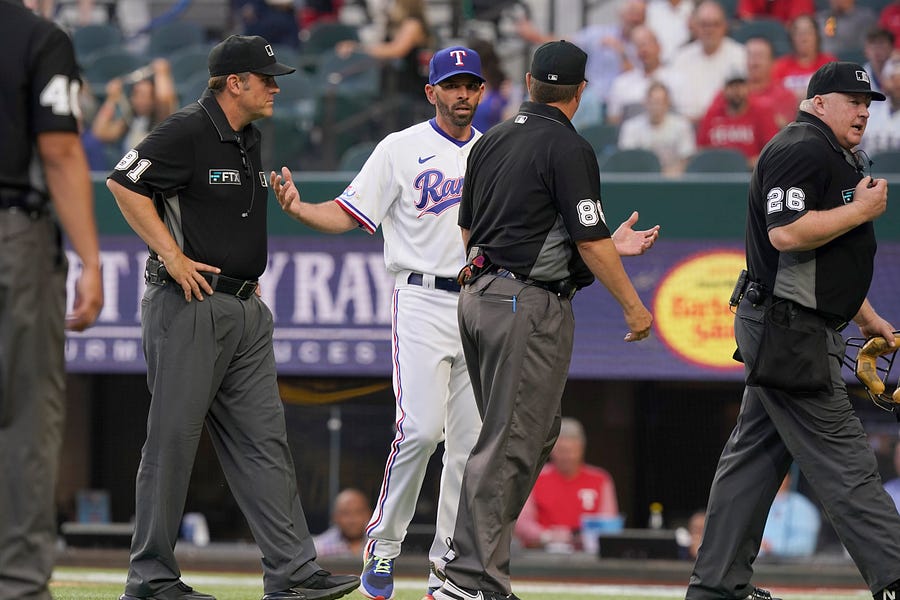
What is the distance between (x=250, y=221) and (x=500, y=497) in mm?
1469

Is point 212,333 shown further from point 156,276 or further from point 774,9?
point 774,9

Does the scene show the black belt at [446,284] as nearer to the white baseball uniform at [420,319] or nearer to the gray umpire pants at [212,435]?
the white baseball uniform at [420,319]

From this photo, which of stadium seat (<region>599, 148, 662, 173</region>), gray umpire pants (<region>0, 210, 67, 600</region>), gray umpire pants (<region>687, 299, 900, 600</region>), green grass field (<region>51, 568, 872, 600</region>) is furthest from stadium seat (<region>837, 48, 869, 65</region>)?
gray umpire pants (<region>0, 210, 67, 600</region>)

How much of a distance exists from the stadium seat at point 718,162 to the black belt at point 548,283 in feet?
17.9

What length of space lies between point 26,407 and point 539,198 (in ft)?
6.87

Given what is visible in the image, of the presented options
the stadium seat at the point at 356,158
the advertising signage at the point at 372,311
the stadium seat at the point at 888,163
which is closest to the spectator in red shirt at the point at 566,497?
the advertising signage at the point at 372,311

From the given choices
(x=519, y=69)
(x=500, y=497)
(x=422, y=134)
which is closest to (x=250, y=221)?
(x=422, y=134)

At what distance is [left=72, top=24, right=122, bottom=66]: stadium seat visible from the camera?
47.6ft

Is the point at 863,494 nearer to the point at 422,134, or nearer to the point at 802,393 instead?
the point at 802,393

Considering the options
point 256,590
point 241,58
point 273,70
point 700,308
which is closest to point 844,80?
point 273,70

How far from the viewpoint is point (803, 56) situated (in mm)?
Answer: 11570

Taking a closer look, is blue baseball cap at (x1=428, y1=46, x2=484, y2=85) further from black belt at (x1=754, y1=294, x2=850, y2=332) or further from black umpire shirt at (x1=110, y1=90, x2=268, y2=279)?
black belt at (x1=754, y1=294, x2=850, y2=332)

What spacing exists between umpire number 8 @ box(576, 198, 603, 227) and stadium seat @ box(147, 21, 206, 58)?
10146 mm

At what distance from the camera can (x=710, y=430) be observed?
1061 centimetres
